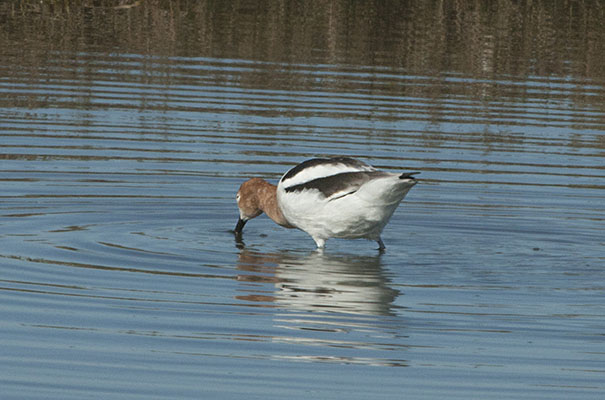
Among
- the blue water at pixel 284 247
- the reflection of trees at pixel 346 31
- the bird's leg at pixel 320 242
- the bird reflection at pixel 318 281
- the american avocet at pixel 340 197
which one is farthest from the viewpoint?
the reflection of trees at pixel 346 31

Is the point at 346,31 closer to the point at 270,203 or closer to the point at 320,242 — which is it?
the point at 270,203

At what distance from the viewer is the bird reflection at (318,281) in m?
9.70

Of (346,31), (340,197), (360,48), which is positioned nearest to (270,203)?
(340,197)

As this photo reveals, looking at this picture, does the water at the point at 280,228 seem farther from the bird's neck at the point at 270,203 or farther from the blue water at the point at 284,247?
the bird's neck at the point at 270,203

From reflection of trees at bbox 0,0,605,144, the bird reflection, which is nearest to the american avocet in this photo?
the bird reflection

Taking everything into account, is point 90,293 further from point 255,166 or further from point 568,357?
point 255,166

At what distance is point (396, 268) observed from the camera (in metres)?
11.1

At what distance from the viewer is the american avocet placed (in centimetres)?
1091

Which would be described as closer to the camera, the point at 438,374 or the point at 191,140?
the point at 438,374

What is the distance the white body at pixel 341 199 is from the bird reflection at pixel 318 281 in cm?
27

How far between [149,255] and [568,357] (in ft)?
13.4

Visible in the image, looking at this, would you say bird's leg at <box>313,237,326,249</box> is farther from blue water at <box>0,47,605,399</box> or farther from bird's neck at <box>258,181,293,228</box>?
bird's neck at <box>258,181,293,228</box>

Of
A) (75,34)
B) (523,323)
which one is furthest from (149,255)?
(75,34)

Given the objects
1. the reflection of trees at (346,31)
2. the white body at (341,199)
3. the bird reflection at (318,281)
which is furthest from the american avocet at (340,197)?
the reflection of trees at (346,31)
